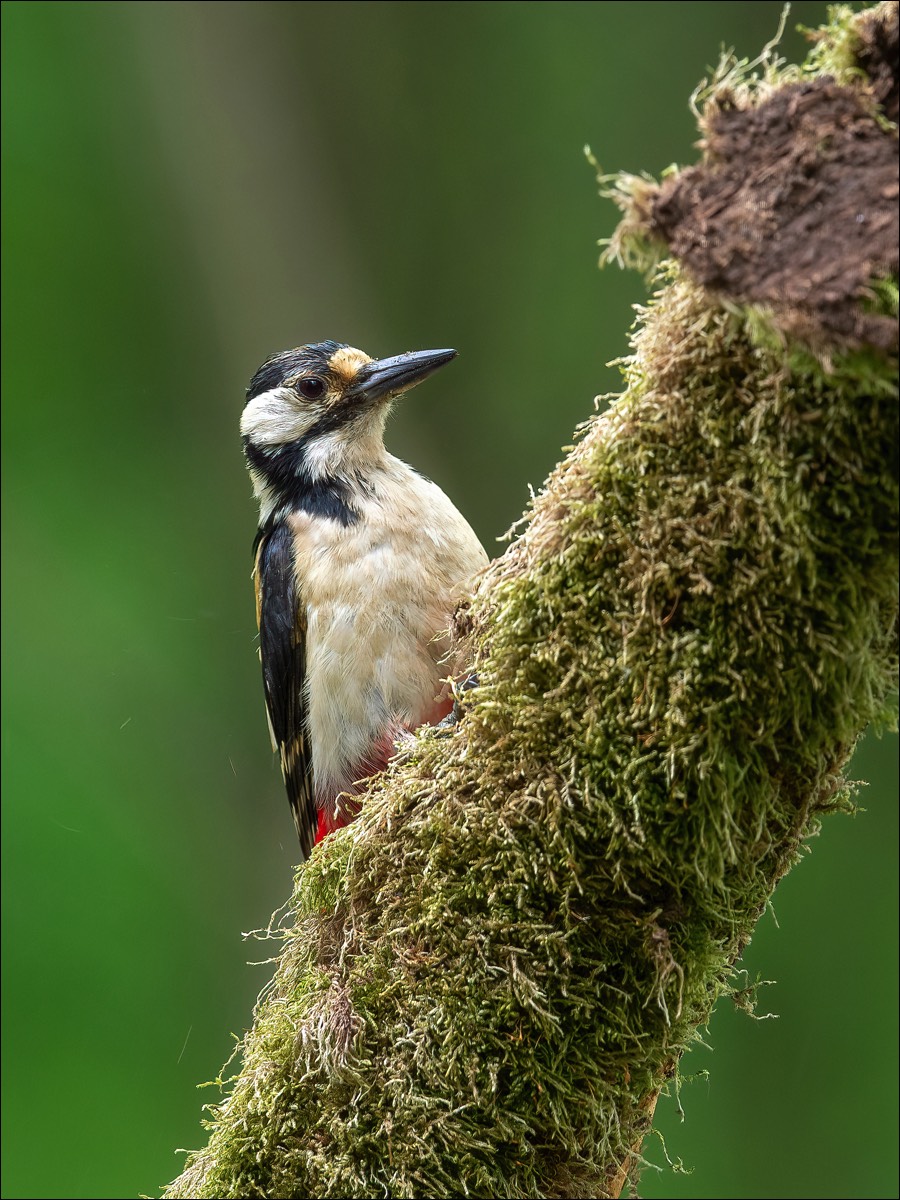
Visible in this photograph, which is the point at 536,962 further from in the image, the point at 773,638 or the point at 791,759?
the point at 773,638

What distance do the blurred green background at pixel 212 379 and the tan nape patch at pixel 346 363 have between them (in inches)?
122

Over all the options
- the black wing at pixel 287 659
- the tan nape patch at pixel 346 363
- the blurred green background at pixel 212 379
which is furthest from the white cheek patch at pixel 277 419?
the blurred green background at pixel 212 379

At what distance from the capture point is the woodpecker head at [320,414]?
3.26 meters

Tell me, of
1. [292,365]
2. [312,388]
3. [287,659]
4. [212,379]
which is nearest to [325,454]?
[312,388]

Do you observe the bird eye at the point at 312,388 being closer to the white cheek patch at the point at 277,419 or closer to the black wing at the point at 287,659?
the white cheek patch at the point at 277,419

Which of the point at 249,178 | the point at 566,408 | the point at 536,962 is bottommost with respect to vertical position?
the point at 566,408

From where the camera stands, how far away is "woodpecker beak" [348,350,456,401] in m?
3.21

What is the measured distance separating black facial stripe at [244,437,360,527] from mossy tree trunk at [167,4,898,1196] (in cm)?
123

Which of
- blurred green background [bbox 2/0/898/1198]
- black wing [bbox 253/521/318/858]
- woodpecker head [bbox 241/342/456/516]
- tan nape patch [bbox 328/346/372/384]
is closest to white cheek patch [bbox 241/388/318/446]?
woodpecker head [bbox 241/342/456/516]

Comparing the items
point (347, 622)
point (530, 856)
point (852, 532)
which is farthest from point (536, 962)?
point (347, 622)

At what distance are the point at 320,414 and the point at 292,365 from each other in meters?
0.22

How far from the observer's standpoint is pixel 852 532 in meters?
1.44

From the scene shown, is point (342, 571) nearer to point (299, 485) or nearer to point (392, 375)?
point (299, 485)

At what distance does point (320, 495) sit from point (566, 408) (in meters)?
3.74
